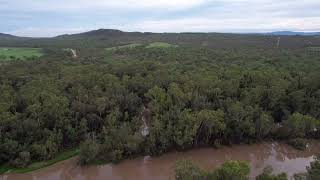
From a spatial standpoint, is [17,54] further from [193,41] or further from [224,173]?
[224,173]

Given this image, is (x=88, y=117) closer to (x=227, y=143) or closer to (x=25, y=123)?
(x=25, y=123)

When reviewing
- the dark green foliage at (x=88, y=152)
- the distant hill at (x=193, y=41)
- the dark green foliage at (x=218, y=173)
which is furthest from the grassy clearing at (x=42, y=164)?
the distant hill at (x=193, y=41)

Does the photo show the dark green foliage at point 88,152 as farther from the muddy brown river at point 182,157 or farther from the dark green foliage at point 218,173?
the dark green foliage at point 218,173

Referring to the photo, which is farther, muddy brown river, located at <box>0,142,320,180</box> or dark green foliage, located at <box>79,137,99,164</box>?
dark green foliage, located at <box>79,137,99,164</box>

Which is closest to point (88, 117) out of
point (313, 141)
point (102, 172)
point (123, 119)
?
point (123, 119)

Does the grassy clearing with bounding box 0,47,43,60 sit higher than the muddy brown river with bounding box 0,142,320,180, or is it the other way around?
the grassy clearing with bounding box 0,47,43,60

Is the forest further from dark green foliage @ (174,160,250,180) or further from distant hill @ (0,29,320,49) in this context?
distant hill @ (0,29,320,49)

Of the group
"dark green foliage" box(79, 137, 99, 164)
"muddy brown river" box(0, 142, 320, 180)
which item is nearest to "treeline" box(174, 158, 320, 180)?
"muddy brown river" box(0, 142, 320, 180)
